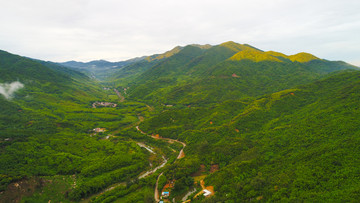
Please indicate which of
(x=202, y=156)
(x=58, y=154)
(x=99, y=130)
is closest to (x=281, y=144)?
(x=202, y=156)

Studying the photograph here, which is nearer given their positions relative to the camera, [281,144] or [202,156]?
[281,144]

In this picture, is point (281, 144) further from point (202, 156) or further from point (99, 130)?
point (99, 130)

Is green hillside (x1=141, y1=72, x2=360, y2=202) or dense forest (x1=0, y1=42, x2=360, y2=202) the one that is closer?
green hillside (x1=141, y1=72, x2=360, y2=202)

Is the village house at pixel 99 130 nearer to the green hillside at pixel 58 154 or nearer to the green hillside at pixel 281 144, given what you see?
the green hillside at pixel 58 154

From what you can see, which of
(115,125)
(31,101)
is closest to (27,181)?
(115,125)

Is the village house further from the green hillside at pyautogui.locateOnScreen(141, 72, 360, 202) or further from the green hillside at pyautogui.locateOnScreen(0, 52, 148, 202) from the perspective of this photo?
the green hillside at pyautogui.locateOnScreen(141, 72, 360, 202)

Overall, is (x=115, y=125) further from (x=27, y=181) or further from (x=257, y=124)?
(x=257, y=124)

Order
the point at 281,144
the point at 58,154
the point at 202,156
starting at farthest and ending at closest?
the point at 58,154 → the point at 202,156 → the point at 281,144

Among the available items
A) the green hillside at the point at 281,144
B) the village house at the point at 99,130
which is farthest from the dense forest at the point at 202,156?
the village house at the point at 99,130

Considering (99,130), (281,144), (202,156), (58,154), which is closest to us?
(281,144)

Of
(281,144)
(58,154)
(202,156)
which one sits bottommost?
(202,156)

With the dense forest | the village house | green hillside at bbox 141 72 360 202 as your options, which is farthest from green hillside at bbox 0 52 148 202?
green hillside at bbox 141 72 360 202
